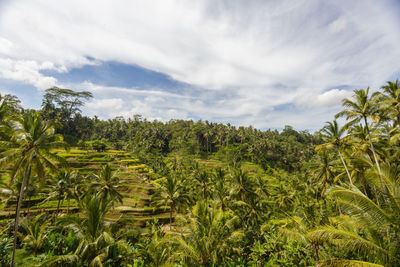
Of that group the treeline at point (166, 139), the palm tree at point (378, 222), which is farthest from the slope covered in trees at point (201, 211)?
the treeline at point (166, 139)

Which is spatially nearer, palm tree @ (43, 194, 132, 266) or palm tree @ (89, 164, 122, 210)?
palm tree @ (43, 194, 132, 266)

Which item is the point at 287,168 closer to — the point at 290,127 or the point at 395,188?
the point at 290,127

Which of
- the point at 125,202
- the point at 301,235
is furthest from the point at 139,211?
the point at 301,235

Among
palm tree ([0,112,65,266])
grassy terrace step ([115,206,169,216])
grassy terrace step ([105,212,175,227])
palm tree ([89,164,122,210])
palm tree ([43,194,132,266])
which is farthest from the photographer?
grassy terrace step ([115,206,169,216])

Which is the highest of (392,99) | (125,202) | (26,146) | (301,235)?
(392,99)

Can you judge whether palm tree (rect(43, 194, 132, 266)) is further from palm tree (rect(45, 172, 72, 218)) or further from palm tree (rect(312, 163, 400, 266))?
palm tree (rect(45, 172, 72, 218))

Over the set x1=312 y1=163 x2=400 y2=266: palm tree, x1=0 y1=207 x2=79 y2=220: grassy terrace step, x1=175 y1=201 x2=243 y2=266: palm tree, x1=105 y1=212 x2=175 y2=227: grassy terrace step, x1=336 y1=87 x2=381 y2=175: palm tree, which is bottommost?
x1=105 y1=212 x2=175 y2=227: grassy terrace step

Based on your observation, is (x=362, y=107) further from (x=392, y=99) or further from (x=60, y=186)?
(x=60, y=186)

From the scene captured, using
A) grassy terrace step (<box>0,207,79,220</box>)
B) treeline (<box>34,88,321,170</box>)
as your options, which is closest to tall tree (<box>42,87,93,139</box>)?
treeline (<box>34,88,321,170</box>)

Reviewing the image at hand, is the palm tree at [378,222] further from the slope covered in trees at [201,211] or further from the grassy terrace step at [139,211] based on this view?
the grassy terrace step at [139,211]

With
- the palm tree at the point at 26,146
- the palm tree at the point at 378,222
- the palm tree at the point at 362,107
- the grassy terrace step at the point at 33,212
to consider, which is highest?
the palm tree at the point at 362,107

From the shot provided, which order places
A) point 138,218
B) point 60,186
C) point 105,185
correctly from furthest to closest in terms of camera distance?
1. point 138,218
2. point 60,186
3. point 105,185

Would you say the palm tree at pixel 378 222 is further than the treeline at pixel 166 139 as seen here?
No

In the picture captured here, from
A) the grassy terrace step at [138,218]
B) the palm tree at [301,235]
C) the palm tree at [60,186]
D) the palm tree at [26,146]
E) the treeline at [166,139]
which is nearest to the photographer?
the palm tree at [301,235]
